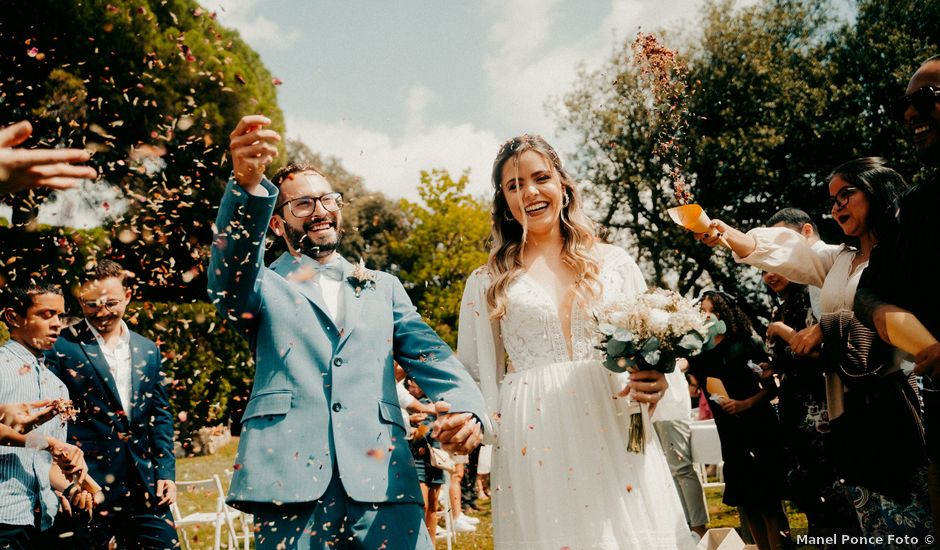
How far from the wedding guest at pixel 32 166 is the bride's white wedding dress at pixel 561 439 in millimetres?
1907

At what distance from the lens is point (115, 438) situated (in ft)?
16.6

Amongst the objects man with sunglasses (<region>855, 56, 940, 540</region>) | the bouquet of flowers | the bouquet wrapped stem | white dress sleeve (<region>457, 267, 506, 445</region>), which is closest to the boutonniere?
white dress sleeve (<region>457, 267, 506, 445</region>)

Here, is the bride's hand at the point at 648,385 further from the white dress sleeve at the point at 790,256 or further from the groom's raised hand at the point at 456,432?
the white dress sleeve at the point at 790,256

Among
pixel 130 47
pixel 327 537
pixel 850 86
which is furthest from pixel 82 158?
pixel 850 86

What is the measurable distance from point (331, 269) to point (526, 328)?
963 millimetres

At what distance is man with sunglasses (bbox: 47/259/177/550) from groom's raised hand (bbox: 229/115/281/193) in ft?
10.5

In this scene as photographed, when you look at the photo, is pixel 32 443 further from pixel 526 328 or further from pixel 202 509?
pixel 202 509

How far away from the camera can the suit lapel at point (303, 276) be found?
119 inches

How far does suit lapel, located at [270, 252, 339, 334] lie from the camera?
9.89 ft

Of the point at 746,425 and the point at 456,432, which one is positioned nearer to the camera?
the point at 456,432

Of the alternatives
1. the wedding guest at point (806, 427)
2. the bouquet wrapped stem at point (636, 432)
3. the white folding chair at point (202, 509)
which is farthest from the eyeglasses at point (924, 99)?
the white folding chair at point (202, 509)

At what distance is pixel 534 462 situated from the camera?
10.2ft

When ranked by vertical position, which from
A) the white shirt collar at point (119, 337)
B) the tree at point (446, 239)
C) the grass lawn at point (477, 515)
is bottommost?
the grass lawn at point (477, 515)

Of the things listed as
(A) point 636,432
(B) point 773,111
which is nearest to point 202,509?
(A) point 636,432
